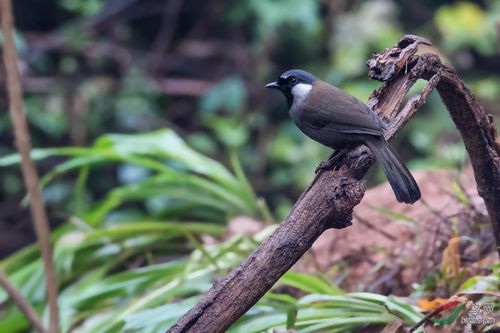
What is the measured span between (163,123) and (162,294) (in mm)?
3461

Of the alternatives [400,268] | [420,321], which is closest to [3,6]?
[420,321]

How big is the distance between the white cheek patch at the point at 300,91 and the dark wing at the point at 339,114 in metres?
0.04

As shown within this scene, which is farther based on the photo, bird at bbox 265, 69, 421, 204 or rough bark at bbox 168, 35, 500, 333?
bird at bbox 265, 69, 421, 204

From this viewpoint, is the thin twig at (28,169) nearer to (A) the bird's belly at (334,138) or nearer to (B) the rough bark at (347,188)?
(B) the rough bark at (347,188)

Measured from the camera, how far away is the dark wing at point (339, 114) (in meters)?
2.16

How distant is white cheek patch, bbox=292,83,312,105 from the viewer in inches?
105

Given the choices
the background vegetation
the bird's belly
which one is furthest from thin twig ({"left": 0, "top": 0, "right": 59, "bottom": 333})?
the background vegetation

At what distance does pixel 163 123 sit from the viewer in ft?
20.4

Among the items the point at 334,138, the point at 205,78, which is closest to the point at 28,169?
the point at 334,138

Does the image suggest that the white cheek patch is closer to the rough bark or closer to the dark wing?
the dark wing

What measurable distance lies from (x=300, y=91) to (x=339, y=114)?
1.04 ft

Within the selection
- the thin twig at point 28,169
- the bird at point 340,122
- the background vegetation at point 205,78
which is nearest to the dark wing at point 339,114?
the bird at point 340,122

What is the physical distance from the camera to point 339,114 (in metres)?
2.45

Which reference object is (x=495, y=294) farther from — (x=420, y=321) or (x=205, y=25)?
(x=205, y=25)
